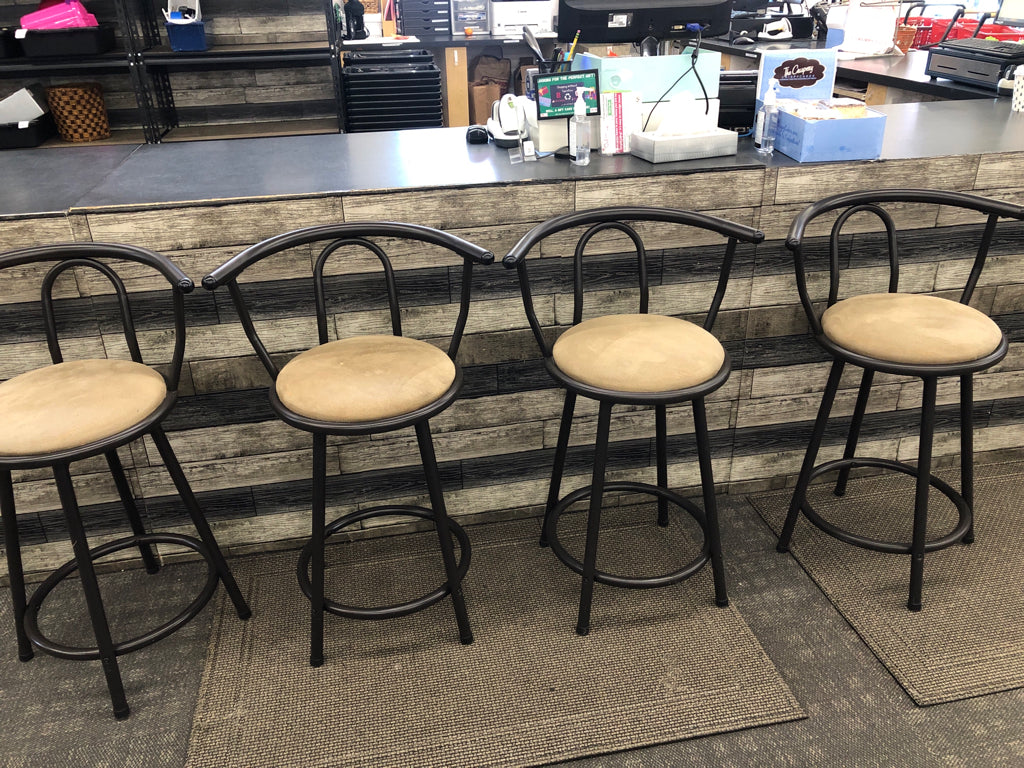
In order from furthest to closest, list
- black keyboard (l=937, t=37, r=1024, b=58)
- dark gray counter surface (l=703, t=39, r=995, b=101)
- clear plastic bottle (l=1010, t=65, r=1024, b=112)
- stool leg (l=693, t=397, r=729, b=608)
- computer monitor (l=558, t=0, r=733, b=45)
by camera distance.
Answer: dark gray counter surface (l=703, t=39, r=995, b=101) < black keyboard (l=937, t=37, r=1024, b=58) < clear plastic bottle (l=1010, t=65, r=1024, b=112) < computer monitor (l=558, t=0, r=733, b=45) < stool leg (l=693, t=397, r=729, b=608)

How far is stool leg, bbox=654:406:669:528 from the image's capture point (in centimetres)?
210

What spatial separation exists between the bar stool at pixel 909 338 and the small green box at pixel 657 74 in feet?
1.79

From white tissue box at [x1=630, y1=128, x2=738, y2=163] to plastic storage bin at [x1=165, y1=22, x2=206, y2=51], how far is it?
2.52 m

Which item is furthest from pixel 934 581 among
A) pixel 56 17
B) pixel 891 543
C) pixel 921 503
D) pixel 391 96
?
pixel 56 17

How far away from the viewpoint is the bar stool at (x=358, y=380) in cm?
154

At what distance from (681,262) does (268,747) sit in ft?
5.11

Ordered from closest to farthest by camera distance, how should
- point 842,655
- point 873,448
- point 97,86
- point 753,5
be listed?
point 842,655
point 873,448
point 97,86
point 753,5

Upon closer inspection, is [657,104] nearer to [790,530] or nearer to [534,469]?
[534,469]

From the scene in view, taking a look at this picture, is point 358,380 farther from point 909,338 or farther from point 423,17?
point 423,17

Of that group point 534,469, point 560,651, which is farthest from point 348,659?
point 534,469

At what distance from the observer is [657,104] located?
2172 mm

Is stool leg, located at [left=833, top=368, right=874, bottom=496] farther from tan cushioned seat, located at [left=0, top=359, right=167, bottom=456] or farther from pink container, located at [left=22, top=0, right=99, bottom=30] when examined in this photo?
pink container, located at [left=22, top=0, right=99, bottom=30]

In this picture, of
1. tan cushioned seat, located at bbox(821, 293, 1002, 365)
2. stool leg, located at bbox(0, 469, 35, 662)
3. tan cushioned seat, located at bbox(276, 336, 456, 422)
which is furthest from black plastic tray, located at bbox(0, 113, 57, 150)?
tan cushioned seat, located at bbox(821, 293, 1002, 365)

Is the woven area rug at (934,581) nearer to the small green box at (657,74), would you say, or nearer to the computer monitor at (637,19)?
the small green box at (657,74)
